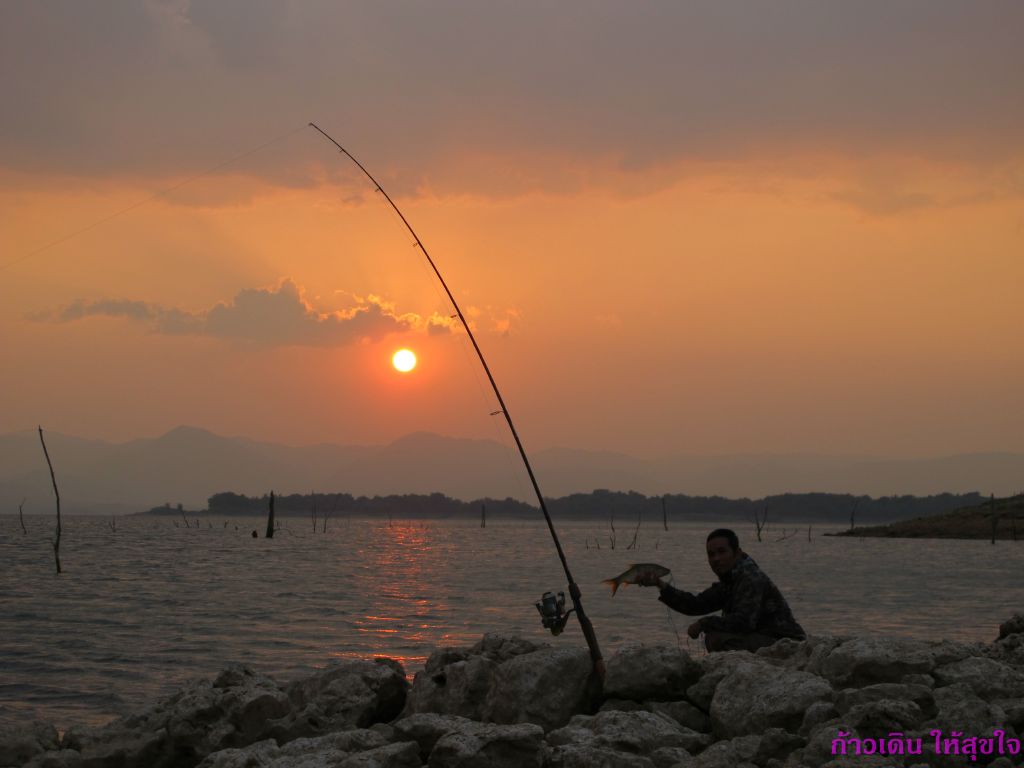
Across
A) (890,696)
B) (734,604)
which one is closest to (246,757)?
(890,696)

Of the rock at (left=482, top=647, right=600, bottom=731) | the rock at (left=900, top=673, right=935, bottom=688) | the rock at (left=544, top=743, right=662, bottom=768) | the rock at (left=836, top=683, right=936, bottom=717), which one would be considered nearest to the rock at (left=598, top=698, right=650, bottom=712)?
the rock at (left=482, top=647, right=600, bottom=731)

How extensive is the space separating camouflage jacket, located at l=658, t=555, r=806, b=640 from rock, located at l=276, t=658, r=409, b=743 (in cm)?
233

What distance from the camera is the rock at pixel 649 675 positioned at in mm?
7414

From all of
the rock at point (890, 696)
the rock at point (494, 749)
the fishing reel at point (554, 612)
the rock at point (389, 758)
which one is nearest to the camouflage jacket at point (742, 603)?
the fishing reel at point (554, 612)

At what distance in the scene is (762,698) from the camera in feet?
21.2

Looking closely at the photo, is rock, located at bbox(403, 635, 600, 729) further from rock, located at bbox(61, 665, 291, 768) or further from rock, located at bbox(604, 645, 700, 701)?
rock, located at bbox(61, 665, 291, 768)

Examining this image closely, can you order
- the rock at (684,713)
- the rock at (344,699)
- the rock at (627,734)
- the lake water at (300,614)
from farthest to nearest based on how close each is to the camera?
the lake water at (300,614) < the rock at (344,699) < the rock at (684,713) < the rock at (627,734)

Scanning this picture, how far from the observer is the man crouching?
26.7 feet

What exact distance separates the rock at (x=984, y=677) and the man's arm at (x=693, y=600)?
1.89 meters

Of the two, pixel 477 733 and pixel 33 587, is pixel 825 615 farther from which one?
pixel 33 587

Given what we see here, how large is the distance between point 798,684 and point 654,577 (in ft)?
5.40

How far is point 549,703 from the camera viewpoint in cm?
743

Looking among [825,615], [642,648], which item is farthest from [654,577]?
[825,615]

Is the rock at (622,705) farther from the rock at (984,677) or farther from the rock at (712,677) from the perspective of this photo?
the rock at (984,677)
